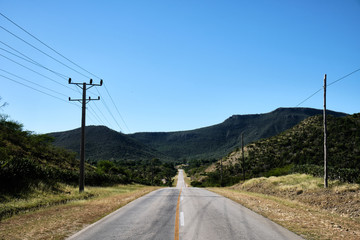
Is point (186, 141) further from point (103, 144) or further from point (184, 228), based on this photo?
point (184, 228)

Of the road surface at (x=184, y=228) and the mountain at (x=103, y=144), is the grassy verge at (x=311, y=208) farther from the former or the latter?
the mountain at (x=103, y=144)

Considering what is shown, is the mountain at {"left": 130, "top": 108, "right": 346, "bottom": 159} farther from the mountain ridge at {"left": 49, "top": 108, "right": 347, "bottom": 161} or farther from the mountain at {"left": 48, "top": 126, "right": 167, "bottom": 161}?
the mountain at {"left": 48, "top": 126, "right": 167, "bottom": 161}

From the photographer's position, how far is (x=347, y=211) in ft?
50.5

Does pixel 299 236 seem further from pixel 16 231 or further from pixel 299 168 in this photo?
pixel 299 168

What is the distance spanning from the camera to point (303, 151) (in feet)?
197

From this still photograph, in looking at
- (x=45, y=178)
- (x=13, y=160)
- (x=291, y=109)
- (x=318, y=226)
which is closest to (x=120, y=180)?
(x=45, y=178)

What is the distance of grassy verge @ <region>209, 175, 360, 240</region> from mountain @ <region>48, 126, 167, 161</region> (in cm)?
9010

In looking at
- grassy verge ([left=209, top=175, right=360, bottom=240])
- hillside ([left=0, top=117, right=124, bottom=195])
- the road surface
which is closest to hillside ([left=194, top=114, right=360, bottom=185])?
grassy verge ([left=209, top=175, right=360, bottom=240])

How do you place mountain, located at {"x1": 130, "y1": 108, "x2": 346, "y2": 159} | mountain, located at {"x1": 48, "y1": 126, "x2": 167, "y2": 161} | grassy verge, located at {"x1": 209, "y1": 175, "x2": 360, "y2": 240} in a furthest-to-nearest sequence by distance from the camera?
mountain, located at {"x1": 130, "y1": 108, "x2": 346, "y2": 159} → mountain, located at {"x1": 48, "y1": 126, "x2": 167, "y2": 161} → grassy verge, located at {"x1": 209, "y1": 175, "x2": 360, "y2": 240}

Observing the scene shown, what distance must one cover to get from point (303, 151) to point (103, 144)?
90598 millimetres

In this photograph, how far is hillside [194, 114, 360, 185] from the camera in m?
50.9

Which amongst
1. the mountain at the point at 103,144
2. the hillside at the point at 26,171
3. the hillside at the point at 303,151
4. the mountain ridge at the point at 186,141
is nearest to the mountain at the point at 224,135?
the mountain ridge at the point at 186,141

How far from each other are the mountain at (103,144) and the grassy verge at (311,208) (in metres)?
90.1

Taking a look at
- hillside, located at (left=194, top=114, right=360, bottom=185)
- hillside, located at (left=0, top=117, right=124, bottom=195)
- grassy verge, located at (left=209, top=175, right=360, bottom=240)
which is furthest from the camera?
hillside, located at (left=194, top=114, right=360, bottom=185)
